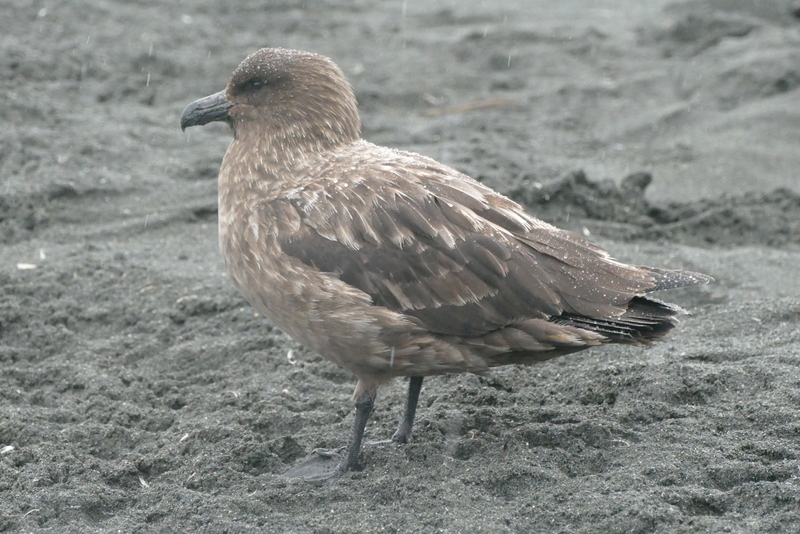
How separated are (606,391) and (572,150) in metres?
3.82

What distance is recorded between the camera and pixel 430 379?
17.2ft

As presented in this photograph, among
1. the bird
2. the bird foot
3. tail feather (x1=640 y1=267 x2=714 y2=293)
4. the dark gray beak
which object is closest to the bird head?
the dark gray beak

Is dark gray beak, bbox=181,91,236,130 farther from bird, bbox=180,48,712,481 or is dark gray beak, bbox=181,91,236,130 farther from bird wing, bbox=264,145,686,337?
bird wing, bbox=264,145,686,337

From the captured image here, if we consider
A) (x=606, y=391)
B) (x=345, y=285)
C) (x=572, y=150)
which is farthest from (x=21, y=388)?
(x=572, y=150)

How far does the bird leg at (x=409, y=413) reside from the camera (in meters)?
4.66

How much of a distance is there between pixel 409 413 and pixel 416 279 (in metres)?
0.73

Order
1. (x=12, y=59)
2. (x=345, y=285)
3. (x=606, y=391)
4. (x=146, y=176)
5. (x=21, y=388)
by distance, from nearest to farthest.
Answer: (x=345, y=285)
(x=606, y=391)
(x=21, y=388)
(x=146, y=176)
(x=12, y=59)

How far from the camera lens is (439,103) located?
30.2ft

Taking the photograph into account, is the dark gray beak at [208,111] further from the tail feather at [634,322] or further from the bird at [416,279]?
the tail feather at [634,322]

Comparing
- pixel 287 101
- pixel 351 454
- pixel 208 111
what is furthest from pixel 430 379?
pixel 208 111

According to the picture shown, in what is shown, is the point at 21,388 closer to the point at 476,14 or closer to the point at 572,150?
the point at 572,150

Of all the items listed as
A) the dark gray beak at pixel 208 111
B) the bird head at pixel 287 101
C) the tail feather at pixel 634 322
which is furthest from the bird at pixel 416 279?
the dark gray beak at pixel 208 111

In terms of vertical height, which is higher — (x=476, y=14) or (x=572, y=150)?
(x=476, y=14)

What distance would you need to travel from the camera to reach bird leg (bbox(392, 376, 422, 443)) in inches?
183
